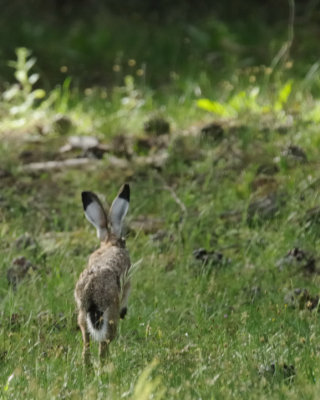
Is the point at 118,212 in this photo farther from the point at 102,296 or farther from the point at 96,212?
the point at 102,296

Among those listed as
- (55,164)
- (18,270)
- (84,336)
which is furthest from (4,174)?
(84,336)

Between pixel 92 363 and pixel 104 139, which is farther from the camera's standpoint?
pixel 104 139

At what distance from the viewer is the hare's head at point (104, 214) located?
6.11 meters

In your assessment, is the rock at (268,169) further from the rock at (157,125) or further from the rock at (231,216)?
the rock at (157,125)

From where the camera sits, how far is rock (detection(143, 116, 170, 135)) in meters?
9.27

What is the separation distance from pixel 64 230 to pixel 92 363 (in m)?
2.99

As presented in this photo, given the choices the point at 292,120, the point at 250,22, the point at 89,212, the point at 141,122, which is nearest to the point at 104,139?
the point at 141,122

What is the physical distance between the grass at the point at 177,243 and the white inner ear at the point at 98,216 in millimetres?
393

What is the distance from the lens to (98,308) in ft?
16.2

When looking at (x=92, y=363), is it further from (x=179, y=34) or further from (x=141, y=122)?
(x=179, y=34)

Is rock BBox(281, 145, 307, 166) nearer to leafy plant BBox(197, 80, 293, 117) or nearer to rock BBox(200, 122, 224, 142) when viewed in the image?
rock BBox(200, 122, 224, 142)

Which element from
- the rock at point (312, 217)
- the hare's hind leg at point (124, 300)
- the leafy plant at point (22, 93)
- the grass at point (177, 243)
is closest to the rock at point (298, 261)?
the grass at point (177, 243)

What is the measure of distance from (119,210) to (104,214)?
105 mm

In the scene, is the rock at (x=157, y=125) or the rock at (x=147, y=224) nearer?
the rock at (x=147, y=224)
